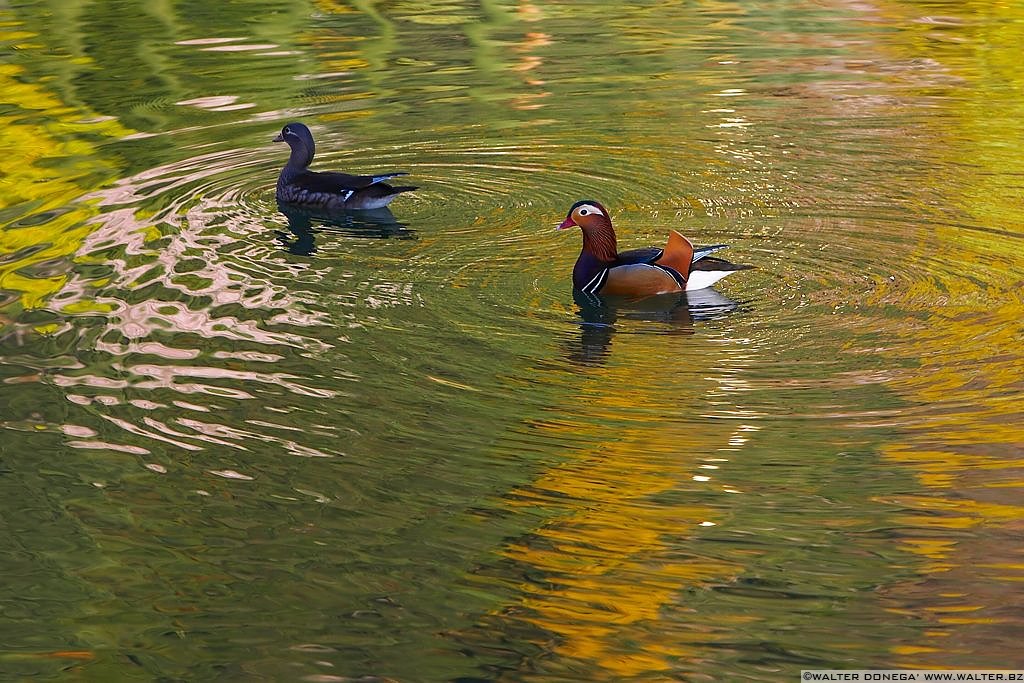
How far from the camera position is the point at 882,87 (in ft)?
56.0

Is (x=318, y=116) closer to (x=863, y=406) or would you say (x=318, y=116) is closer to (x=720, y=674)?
(x=863, y=406)

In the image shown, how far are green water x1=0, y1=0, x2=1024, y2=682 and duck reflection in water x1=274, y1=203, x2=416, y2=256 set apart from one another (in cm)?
6

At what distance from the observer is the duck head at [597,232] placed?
418 inches

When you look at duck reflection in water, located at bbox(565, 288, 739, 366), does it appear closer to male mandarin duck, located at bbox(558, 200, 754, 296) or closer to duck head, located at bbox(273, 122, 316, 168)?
male mandarin duck, located at bbox(558, 200, 754, 296)

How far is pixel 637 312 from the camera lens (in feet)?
33.4

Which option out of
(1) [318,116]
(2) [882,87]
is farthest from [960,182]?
(1) [318,116]

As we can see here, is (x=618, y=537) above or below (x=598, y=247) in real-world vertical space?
below

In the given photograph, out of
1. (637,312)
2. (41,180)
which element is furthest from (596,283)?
(41,180)

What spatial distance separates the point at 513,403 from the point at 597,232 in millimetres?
2410

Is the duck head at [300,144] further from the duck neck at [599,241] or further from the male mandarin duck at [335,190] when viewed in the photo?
the duck neck at [599,241]

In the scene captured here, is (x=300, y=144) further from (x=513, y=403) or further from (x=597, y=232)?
(x=513, y=403)

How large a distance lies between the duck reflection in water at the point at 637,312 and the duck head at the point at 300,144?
13.8 feet

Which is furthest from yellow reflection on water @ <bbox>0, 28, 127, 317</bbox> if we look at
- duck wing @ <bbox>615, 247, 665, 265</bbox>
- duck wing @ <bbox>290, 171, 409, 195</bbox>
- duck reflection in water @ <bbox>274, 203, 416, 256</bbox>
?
duck wing @ <bbox>615, 247, 665, 265</bbox>

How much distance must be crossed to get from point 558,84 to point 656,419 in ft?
33.8
